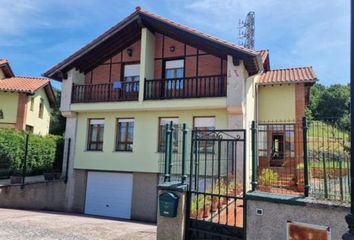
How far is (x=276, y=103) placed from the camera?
1844 centimetres

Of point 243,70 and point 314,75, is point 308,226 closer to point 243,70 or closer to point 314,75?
point 243,70

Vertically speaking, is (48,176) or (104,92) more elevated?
(104,92)

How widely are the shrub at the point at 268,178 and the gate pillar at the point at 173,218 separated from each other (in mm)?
2191

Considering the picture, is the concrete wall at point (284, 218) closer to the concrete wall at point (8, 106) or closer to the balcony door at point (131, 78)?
the balcony door at point (131, 78)

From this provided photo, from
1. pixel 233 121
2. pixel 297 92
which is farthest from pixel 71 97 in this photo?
pixel 297 92

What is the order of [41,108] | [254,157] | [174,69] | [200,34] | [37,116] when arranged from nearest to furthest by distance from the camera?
[254,157], [200,34], [174,69], [37,116], [41,108]

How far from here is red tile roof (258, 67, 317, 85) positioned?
17.6 meters

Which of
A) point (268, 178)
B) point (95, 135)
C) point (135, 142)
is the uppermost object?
point (95, 135)

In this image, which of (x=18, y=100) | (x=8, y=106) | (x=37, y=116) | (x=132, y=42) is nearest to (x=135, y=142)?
(x=132, y=42)

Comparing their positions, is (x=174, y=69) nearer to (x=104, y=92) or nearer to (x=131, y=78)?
(x=131, y=78)

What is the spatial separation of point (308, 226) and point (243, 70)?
32.1 feet

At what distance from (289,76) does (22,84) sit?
834 inches

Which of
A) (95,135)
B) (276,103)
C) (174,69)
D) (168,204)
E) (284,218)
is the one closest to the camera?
(284,218)

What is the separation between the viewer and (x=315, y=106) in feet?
162
